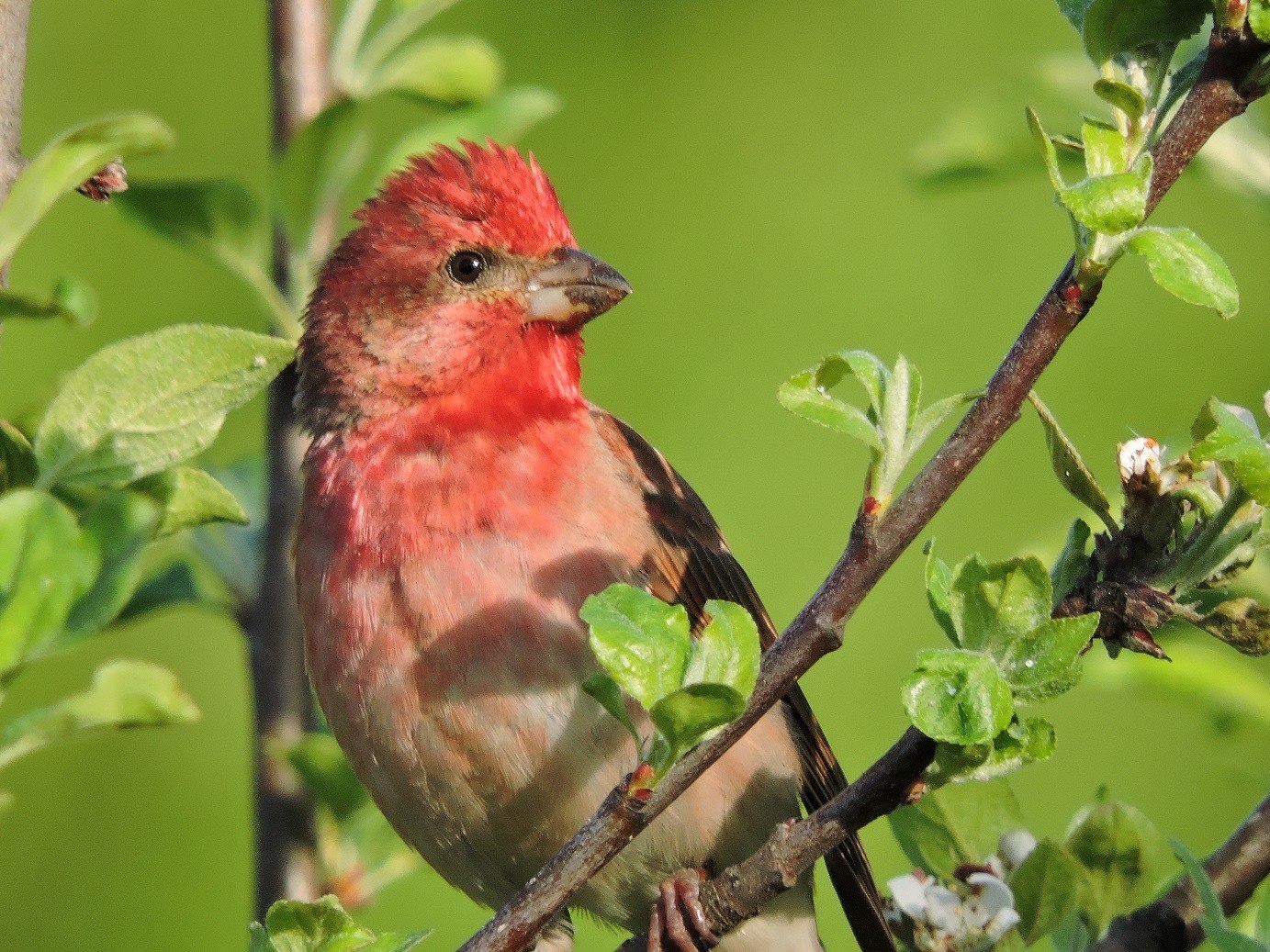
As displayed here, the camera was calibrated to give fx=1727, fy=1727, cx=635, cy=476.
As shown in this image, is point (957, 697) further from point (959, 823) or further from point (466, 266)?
point (466, 266)

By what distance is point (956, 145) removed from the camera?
3197 mm

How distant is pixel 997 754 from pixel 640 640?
49 centimetres

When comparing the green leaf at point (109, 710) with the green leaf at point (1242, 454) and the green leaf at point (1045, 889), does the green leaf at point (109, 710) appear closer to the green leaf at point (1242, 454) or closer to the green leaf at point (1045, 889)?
the green leaf at point (1045, 889)

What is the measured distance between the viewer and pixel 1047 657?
1934mm

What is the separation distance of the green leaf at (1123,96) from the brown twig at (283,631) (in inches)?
80.7

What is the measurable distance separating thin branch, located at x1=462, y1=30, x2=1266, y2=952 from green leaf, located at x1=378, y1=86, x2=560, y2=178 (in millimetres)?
1894

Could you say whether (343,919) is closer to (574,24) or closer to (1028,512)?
(1028,512)

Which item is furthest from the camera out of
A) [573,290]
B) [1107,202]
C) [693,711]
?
[573,290]

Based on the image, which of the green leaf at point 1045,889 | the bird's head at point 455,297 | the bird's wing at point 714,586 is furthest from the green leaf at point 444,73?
the green leaf at point 1045,889

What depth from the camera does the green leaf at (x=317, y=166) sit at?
330cm

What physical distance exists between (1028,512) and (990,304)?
744 millimetres

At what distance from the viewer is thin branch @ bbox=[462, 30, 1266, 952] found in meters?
1.87

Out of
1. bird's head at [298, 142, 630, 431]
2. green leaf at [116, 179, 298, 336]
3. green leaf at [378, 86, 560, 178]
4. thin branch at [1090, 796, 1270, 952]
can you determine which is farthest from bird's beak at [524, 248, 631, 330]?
thin branch at [1090, 796, 1270, 952]

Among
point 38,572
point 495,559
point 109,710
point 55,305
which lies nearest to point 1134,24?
point 55,305
